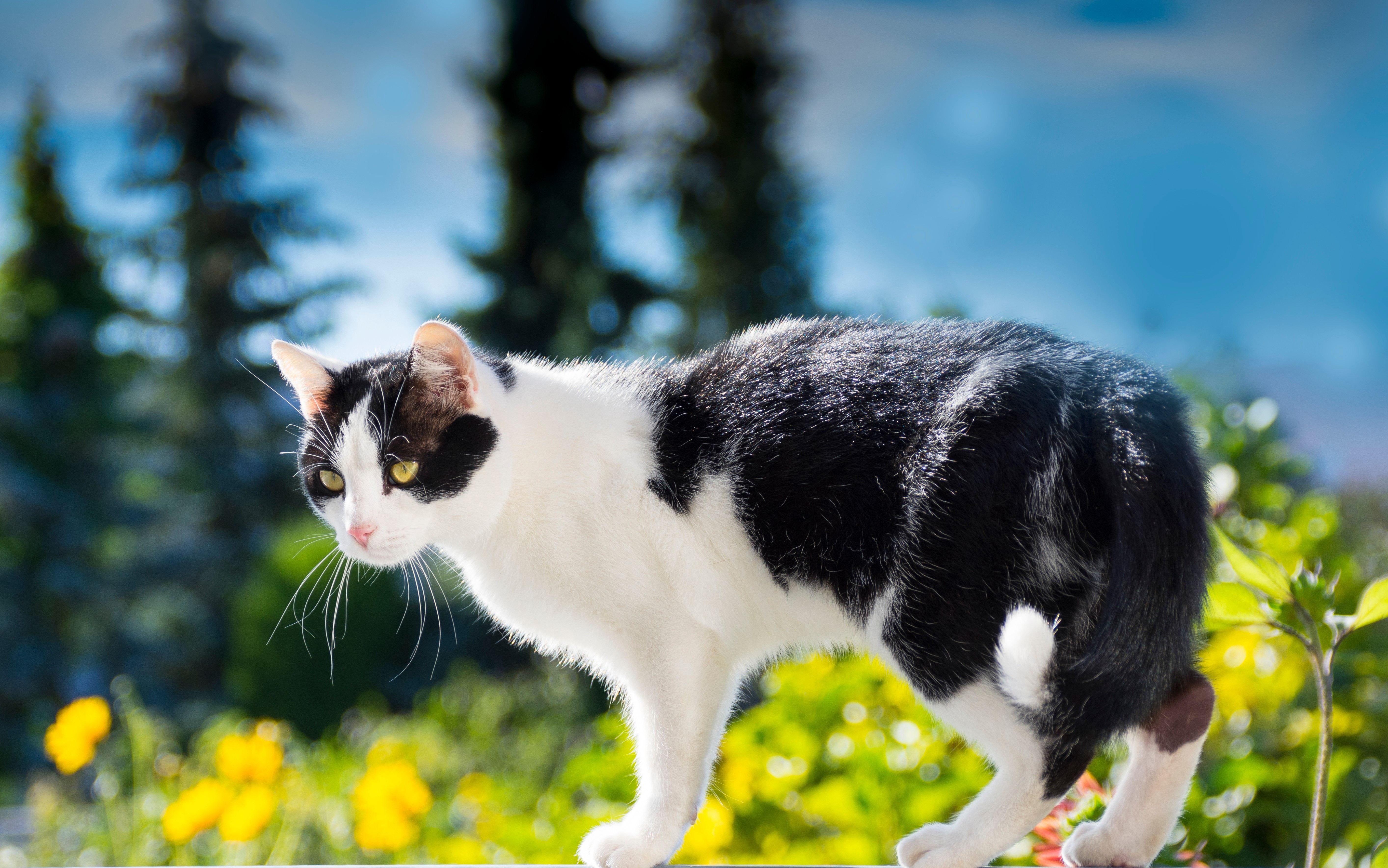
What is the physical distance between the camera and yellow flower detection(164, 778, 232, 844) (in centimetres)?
183

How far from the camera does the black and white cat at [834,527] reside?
89cm

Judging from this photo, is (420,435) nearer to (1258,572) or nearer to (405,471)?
(405,471)

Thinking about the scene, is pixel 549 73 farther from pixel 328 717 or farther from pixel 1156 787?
pixel 1156 787

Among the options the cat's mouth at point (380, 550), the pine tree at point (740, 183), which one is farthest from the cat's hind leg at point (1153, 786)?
the pine tree at point (740, 183)

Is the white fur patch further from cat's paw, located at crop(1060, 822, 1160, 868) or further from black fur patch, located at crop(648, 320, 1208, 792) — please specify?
cat's paw, located at crop(1060, 822, 1160, 868)

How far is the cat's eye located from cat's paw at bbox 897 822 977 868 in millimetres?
763

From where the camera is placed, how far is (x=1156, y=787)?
3.22ft

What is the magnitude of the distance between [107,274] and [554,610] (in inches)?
324

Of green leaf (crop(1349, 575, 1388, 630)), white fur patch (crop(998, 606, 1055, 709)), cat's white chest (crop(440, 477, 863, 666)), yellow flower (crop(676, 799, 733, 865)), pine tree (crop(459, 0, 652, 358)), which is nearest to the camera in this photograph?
white fur patch (crop(998, 606, 1055, 709))

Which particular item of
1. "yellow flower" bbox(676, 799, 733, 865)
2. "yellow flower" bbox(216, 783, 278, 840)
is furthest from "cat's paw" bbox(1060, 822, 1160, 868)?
"yellow flower" bbox(216, 783, 278, 840)

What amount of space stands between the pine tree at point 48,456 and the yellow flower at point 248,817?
5913 millimetres

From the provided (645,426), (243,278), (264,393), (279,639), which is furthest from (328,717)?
(645,426)

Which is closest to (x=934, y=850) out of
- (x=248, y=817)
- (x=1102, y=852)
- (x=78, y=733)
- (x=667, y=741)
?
(x=1102, y=852)

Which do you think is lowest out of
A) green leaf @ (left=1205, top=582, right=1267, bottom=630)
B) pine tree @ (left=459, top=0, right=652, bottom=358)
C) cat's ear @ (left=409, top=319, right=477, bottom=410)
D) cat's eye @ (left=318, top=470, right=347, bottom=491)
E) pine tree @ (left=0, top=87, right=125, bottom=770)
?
pine tree @ (left=0, top=87, right=125, bottom=770)
